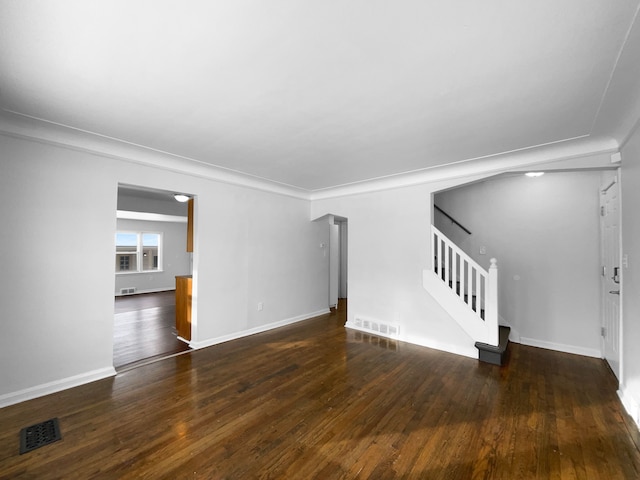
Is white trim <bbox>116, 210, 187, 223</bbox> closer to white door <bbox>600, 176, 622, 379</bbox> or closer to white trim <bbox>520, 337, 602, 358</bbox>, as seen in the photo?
white trim <bbox>520, 337, 602, 358</bbox>

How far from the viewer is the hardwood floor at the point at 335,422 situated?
5.87 ft

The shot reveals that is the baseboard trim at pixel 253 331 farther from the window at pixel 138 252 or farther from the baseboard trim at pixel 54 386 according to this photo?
the window at pixel 138 252

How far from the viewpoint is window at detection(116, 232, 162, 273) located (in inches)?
344

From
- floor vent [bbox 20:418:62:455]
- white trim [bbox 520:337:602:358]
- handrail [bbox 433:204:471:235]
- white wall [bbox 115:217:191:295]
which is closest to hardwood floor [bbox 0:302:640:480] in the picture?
floor vent [bbox 20:418:62:455]

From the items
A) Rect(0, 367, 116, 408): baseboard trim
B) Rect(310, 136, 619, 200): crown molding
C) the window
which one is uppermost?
Rect(310, 136, 619, 200): crown molding

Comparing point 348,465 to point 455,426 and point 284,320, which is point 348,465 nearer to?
point 455,426

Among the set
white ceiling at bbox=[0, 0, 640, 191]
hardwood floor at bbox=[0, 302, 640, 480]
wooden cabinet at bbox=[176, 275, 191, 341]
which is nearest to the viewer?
white ceiling at bbox=[0, 0, 640, 191]

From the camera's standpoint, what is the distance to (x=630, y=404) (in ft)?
7.75

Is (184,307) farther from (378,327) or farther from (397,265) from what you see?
(397,265)

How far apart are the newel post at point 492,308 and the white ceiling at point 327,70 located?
5.20 ft

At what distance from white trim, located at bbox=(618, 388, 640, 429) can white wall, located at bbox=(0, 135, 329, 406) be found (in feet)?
15.0

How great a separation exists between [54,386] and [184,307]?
5.71 ft

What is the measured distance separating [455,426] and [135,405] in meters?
2.84

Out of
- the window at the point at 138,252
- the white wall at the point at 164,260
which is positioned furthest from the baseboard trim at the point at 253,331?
the window at the point at 138,252
